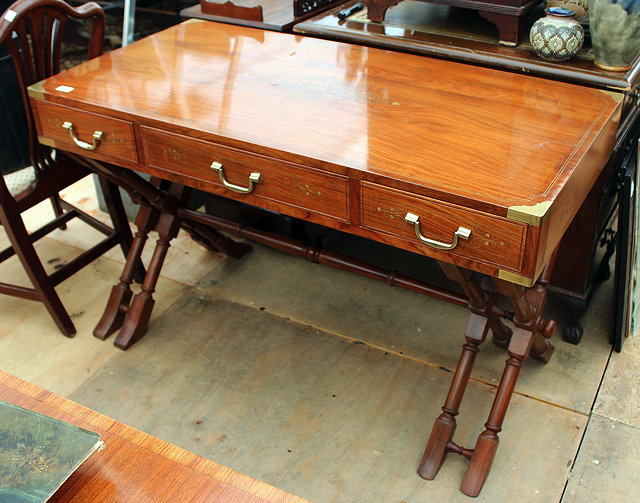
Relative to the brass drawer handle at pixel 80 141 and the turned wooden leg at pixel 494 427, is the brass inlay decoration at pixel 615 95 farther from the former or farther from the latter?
the brass drawer handle at pixel 80 141

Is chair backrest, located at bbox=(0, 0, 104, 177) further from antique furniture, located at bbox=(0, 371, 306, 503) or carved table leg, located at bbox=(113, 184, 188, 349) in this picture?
antique furniture, located at bbox=(0, 371, 306, 503)

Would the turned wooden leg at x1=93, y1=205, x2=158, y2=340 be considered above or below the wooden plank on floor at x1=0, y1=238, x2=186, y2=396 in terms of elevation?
above

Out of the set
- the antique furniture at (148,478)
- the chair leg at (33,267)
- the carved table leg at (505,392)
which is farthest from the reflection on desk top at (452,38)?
the antique furniture at (148,478)

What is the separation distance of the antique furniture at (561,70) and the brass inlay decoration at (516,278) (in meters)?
0.65

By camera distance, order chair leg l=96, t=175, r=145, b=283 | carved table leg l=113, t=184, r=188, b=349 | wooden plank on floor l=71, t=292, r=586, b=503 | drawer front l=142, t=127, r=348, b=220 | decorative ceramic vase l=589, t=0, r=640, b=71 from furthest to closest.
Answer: chair leg l=96, t=175, r=145, b=283 → carved table leg l=113, t=184, r=188, b=349 → wooden plank on floor l=71, t=292, r=586, b=503 → decorative ceramic vase l=589, t=0, r=640, b=71 → drawer front l=142, t=127, r=348, b=220

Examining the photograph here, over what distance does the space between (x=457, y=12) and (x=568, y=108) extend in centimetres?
79

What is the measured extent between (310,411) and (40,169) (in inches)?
46.1

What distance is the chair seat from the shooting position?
236 cm

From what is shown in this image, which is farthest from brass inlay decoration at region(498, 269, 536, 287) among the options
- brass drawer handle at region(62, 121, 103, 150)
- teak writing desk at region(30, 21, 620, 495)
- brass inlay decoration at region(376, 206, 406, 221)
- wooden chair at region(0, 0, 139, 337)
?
wooden chair at region(0, 0, 139, 337)

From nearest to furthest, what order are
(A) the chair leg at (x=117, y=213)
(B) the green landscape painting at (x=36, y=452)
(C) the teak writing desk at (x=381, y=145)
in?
1. (B) the green landscape painting at (x=36, y=452)
2. (C) the teak writing desk at (x=381, y=145)
3. (A) the chair leg at (x=117, y=213)

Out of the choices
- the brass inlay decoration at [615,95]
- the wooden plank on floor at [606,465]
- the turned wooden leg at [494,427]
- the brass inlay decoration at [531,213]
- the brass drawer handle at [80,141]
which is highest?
the brass inlay decoration at [615,95]

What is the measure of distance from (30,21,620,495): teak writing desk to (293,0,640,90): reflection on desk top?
0.05m

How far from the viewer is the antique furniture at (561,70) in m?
2.06

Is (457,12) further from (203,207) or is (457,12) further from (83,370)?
(83,370)
